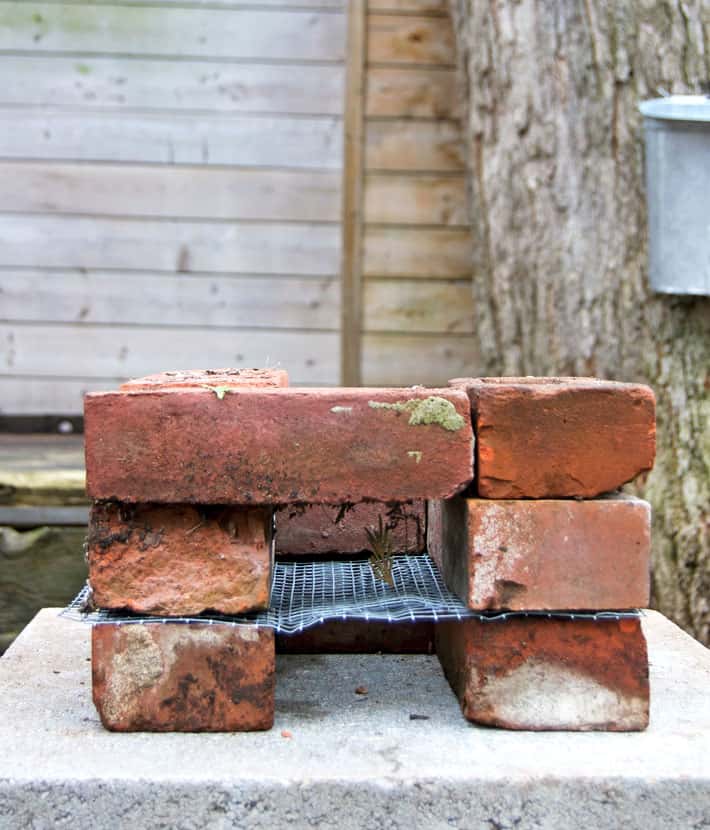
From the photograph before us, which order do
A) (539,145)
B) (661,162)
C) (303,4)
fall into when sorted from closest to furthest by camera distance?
(661,162)
(539,145)
(303,4)

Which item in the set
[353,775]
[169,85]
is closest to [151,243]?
[169,85]

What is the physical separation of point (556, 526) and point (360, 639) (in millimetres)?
764

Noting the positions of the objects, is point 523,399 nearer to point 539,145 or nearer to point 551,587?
point 551,587

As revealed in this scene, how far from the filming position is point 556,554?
178 centimetres

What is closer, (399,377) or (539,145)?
(539,145)

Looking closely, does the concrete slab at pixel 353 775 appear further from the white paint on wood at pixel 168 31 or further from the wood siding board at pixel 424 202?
the white paint on wood at pixel 168 31

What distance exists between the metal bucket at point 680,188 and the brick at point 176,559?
1.73 meters

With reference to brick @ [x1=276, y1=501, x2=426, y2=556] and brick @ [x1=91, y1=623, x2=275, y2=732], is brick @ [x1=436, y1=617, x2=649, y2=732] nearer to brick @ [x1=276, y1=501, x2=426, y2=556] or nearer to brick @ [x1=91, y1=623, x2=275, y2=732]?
brick @ [x1=91, y1=623, x2=275, y2=732]

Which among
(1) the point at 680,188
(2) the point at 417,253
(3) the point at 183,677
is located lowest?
(3) the point at 183,677

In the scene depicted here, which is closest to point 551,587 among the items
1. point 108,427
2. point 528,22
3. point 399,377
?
point 108,427

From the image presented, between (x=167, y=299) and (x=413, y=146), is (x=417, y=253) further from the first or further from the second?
(x=167, y=299)

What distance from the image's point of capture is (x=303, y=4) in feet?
14.7

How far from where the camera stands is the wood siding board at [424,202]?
455cm

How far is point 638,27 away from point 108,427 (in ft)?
7.56
